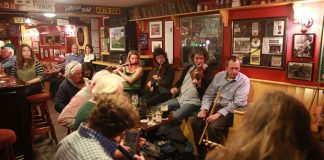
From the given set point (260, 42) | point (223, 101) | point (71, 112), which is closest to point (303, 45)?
point (260, 42)

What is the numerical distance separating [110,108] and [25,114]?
7.79 ft

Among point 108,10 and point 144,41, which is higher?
point 108,10

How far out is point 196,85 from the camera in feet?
12.4

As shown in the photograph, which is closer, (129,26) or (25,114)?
(25,114)

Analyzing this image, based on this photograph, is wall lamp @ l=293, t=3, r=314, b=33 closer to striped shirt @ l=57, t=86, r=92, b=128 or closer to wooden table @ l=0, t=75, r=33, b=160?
striped shirt @ l=57, t=86, r=92, b=128

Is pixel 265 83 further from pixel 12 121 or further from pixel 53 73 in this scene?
pixel 53 73

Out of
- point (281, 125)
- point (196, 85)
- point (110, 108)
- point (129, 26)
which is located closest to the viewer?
point (281, 125)

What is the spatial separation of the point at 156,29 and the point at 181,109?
7.31 ft

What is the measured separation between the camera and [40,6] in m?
4.41

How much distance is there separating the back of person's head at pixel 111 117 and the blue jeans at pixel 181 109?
2.20 metres

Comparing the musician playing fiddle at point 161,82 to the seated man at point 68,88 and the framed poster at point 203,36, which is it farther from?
the seated man at point 68,88

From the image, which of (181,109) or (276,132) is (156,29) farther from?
(276,132)

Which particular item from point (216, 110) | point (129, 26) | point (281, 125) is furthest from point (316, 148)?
point (129, 26)

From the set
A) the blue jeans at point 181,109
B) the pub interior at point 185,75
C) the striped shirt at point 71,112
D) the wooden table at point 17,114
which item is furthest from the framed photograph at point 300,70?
the wooden table at point 17,114
